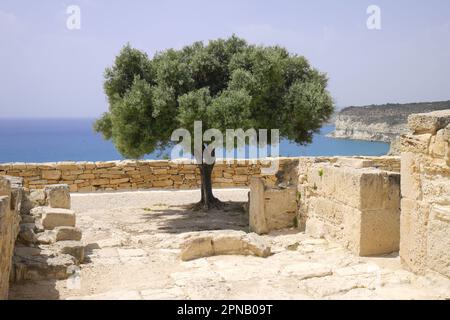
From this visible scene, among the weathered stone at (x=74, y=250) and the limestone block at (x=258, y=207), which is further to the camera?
the limestone block at (x=258, y=207)

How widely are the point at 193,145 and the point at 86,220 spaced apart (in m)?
3.12

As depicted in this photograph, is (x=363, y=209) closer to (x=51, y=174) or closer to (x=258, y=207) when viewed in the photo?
(x=258, y=207)

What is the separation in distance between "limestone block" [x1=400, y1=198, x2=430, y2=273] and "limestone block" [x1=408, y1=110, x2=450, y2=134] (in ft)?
2.84

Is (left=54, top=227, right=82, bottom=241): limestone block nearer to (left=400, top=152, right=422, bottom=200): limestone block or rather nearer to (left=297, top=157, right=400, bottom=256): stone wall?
(left=297, top=157, right=400, bottom=256): stone wall

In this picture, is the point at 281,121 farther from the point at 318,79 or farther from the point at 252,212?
the point at 252,212

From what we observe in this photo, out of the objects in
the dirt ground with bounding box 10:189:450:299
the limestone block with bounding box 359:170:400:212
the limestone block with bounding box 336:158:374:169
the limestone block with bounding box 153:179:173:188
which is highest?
the limestone block with bounding box 336:158:374:169

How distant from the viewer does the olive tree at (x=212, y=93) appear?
10.7 metres

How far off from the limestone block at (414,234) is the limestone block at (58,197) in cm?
661

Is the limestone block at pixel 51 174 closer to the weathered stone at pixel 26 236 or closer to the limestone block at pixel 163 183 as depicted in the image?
the limestone block at pixel 163 183

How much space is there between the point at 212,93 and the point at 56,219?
4987 mm

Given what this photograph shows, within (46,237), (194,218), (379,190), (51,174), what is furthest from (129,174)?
(379,190)

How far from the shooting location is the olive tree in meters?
10.7

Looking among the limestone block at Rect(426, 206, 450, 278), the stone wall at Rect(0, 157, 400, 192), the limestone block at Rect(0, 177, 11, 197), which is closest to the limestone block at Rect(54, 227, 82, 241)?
the limestone block at Rect(0, 177, 11, 197)

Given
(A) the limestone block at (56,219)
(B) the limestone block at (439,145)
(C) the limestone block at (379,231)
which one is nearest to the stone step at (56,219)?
(A) the limestone block at (56,219)
